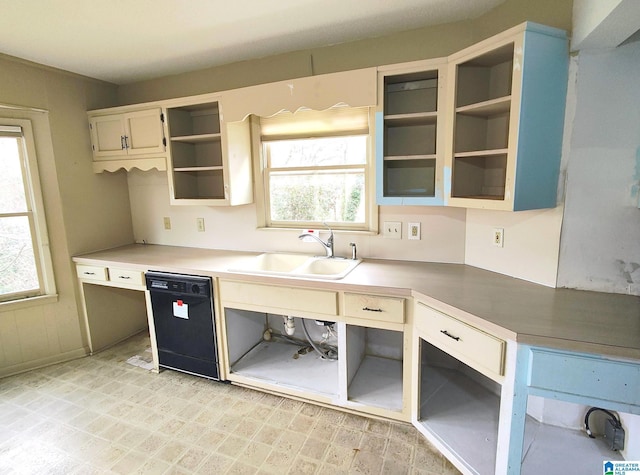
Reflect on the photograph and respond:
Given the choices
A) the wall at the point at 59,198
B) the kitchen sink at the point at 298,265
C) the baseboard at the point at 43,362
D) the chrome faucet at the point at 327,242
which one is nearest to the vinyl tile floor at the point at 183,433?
the baseboard at the point at 43,362

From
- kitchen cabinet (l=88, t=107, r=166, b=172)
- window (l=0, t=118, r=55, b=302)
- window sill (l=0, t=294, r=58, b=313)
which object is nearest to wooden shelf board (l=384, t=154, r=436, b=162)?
kitchen cabinet (l=88, t=107, r=166, b=172)

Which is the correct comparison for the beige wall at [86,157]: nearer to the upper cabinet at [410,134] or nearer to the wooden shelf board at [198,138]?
the upper cabinet at [410,134]

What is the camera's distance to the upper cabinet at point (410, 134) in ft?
6.37

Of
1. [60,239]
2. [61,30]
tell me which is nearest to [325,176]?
[61,30]

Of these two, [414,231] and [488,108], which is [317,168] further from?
[488,108]

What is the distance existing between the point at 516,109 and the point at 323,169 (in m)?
1.38

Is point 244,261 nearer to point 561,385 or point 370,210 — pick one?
point 370,210

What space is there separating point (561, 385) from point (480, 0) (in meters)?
1.97

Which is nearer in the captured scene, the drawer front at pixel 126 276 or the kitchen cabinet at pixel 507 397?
the kitchen cabinet at pixel 507 397

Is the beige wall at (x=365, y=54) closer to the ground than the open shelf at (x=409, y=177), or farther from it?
farther from it

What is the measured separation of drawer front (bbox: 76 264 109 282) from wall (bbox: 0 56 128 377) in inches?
3.1

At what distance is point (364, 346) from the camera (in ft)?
8.50

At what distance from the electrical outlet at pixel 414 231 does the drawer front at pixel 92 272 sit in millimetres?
2461

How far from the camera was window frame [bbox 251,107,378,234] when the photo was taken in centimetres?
236
